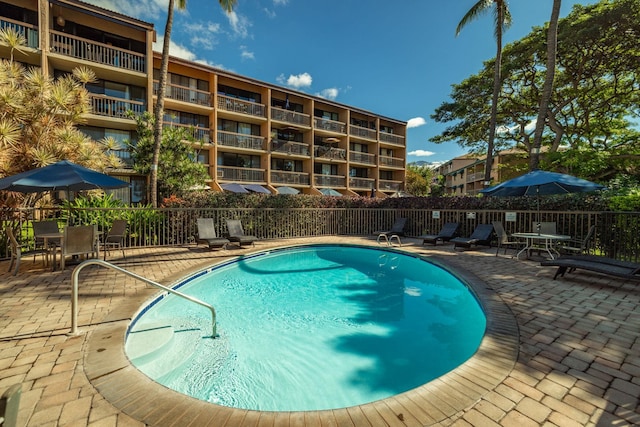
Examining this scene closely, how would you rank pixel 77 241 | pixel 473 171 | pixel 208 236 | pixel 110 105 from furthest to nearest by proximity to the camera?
pixel 473 171 < pixel 110 105 < pixel 208 236 < pixel 77 241

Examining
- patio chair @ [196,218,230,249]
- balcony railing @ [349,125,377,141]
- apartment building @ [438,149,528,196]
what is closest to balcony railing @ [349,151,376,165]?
balcony railing @ [349,125,377,141]

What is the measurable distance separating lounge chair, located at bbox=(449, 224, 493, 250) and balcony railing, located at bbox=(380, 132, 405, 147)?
20.9 metres

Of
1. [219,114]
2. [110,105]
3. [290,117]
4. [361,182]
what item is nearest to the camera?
[110,105]

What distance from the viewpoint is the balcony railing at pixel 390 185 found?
97.4 ft

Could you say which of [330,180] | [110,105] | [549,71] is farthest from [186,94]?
[549,71]

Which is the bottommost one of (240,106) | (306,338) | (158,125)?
(306,338)

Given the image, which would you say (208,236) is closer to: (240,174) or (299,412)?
(299,412)

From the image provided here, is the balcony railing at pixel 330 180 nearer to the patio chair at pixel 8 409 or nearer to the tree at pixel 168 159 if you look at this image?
the tree at pixel 168 159

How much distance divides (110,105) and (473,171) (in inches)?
2135

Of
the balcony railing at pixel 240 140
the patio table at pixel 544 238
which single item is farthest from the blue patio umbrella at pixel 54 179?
the balcony railing at pixel 240 140

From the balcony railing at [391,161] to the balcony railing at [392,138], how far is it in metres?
1.74

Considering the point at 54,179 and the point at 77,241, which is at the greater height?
the point at 54,179

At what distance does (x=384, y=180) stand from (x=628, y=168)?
18303 millimetres

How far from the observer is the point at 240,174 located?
20.7 meters
